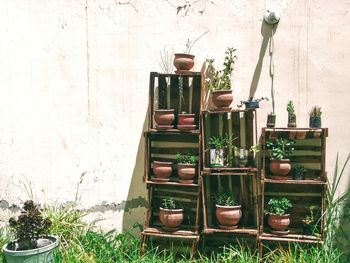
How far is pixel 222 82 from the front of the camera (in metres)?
3.39

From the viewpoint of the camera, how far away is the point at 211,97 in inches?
135

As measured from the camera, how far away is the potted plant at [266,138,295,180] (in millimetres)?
3209

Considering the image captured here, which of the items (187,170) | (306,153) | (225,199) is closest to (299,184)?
(306,153)

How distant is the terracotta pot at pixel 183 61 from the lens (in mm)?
3293

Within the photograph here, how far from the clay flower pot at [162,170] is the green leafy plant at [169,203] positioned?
0.20 m

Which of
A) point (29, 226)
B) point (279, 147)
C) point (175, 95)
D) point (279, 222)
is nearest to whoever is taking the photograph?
point (29, 226)

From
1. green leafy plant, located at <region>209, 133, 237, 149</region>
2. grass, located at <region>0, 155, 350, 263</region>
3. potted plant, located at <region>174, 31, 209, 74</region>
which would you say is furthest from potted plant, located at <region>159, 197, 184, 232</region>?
potted plant, located at <region>174, 31, 209, 74</region>

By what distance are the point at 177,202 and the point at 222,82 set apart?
1145mm

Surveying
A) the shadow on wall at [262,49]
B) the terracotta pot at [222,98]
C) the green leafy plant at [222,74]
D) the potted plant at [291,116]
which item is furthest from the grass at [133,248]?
the green leafy plant at [222,74]

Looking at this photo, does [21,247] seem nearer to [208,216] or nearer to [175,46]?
→ [208,216]

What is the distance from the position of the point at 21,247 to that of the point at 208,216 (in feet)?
5.14

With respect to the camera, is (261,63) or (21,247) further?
(261,63)

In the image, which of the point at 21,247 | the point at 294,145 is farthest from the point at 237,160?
the point at 21,247

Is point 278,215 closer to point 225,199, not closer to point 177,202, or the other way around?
point 225,199
